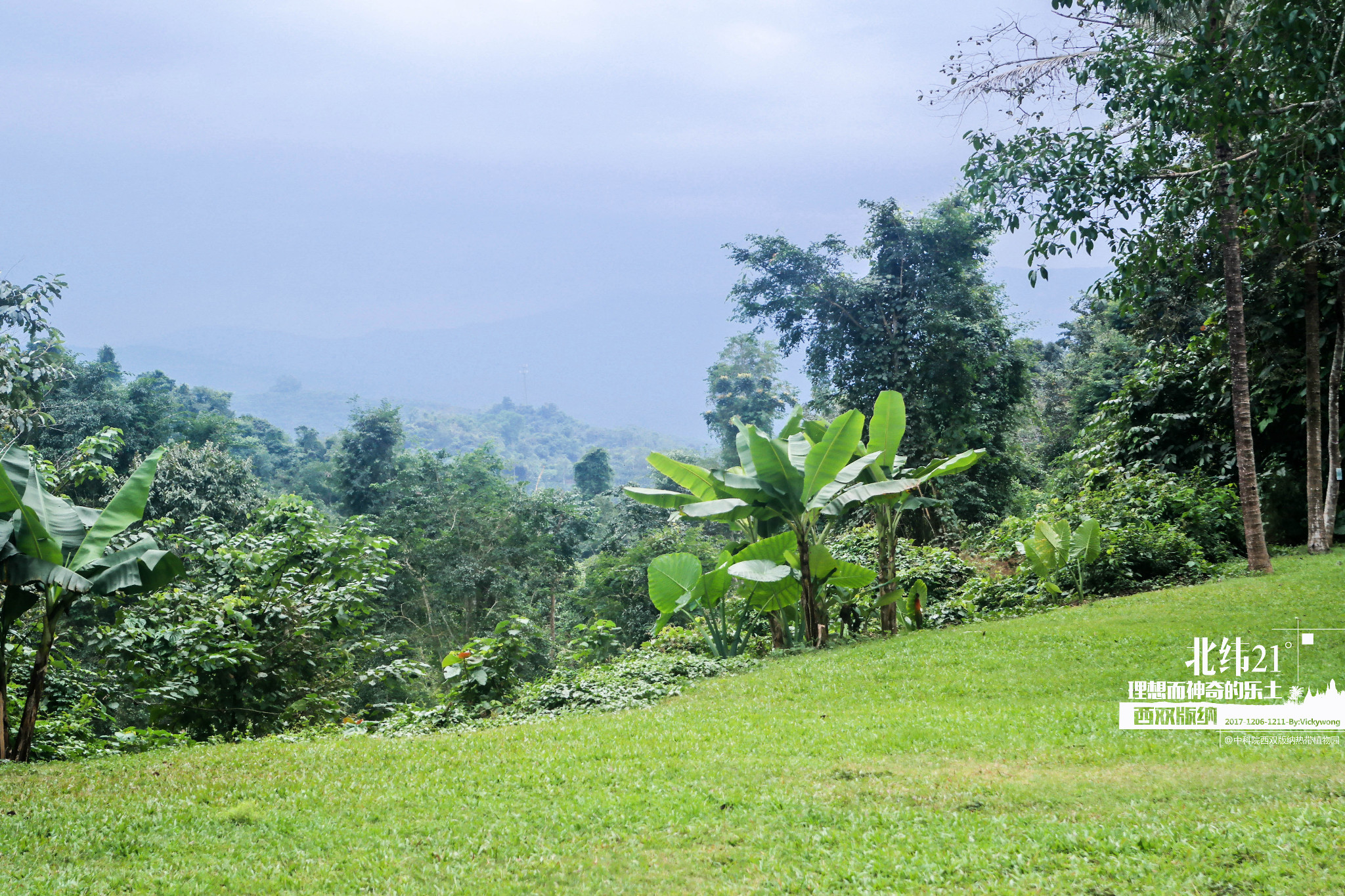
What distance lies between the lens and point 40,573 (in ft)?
17.9

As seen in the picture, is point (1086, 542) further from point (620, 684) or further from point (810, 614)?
point (620, 684)

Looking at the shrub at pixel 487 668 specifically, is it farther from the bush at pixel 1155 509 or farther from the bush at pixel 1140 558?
the bush at pixel 1140 558

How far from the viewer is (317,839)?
12.4ft

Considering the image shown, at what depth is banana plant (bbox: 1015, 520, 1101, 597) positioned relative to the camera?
406 inches

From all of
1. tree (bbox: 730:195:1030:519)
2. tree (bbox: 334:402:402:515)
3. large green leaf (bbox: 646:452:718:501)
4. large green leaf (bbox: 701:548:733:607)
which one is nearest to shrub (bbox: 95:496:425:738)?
large green leaf (bbox: 701:548:733:607)

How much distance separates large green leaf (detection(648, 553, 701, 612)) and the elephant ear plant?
17.1ft

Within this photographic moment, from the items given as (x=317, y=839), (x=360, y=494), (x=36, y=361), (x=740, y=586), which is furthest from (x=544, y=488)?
(x=317, y=839)

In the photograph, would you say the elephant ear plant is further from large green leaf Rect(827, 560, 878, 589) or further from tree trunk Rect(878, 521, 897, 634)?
tree trunk Rect(878, 521, 897, 634)

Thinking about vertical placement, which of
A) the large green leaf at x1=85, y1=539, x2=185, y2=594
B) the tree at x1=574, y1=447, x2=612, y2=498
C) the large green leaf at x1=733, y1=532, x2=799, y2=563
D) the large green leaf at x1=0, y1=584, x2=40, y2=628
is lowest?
the tree at x1=574, y1=447, x2=612, y2=498

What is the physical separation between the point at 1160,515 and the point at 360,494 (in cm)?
2544

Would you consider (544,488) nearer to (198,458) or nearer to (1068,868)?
(198,458)

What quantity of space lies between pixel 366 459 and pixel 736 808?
28.8m

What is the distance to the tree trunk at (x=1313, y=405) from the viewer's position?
34.3ft

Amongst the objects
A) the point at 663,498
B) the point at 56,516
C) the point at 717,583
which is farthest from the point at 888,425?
the point at 56,516
